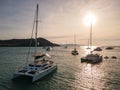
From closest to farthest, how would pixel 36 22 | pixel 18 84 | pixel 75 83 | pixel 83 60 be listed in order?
pixel 18 84 < pixel 75 83 < pixel 36 22 < pixel 83 60

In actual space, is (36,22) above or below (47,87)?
above

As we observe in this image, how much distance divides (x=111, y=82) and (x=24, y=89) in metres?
15.9

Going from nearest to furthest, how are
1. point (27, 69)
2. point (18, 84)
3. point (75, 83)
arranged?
point (18, 84) → point (75, 83) → point (27, 69)

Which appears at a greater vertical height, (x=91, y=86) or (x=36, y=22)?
(x=36, y=22)

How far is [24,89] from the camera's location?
912 inches

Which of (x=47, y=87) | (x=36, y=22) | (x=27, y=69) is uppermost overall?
(x=36, y=22)

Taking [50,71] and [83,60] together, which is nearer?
[50,71]

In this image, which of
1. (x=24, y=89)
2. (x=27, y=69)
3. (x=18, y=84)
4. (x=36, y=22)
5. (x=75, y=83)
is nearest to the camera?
(x=24, y=89)

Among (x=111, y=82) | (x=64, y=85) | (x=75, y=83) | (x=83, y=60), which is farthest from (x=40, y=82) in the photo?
(x=83, y=60)

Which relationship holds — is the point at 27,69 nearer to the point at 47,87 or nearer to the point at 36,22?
the point at 47,87

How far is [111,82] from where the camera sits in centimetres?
2773

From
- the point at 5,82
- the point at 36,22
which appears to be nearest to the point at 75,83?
the point at 5,82

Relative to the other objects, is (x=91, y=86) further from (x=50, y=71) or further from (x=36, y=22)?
(x=36, y=22)

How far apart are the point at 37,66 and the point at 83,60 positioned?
92.6 feet
